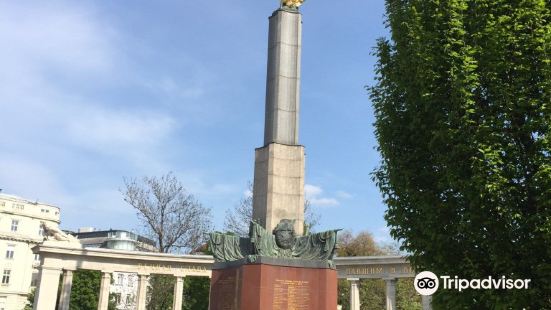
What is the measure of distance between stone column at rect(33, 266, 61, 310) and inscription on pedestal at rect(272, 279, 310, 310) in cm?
2779

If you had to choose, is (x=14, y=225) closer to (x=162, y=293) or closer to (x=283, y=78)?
(x=162, y=293)

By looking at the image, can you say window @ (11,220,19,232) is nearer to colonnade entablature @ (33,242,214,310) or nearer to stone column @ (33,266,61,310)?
colonnade entablature @ (33,242,214,310)

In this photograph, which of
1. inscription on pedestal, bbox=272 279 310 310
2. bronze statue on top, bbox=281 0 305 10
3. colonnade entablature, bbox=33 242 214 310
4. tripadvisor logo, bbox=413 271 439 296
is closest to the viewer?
tripadvisor logo, bbox=413 271 439 296

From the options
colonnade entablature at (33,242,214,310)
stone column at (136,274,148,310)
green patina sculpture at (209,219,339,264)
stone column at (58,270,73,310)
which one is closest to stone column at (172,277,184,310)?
colonnade entablature at (33,242,214,310)

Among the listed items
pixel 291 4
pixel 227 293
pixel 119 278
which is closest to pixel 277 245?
pixel 227 293

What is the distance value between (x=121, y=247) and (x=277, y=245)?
66507 mm

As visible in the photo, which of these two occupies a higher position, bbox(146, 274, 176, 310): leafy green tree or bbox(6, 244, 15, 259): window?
bbox(6, 244, 15, 259): window

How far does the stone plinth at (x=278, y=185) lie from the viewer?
2036cm

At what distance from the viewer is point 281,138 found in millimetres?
21625

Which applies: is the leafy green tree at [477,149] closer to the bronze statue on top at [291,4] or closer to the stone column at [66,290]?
the bronze statue on top at [291,4]

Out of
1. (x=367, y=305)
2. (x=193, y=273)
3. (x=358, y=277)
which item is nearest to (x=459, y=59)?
(x=358, y=277)

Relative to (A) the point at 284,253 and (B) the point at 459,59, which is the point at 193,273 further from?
(B) the point at 459,59

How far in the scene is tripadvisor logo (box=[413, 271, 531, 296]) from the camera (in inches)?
443

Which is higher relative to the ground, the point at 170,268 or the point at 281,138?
the point at 281,138
